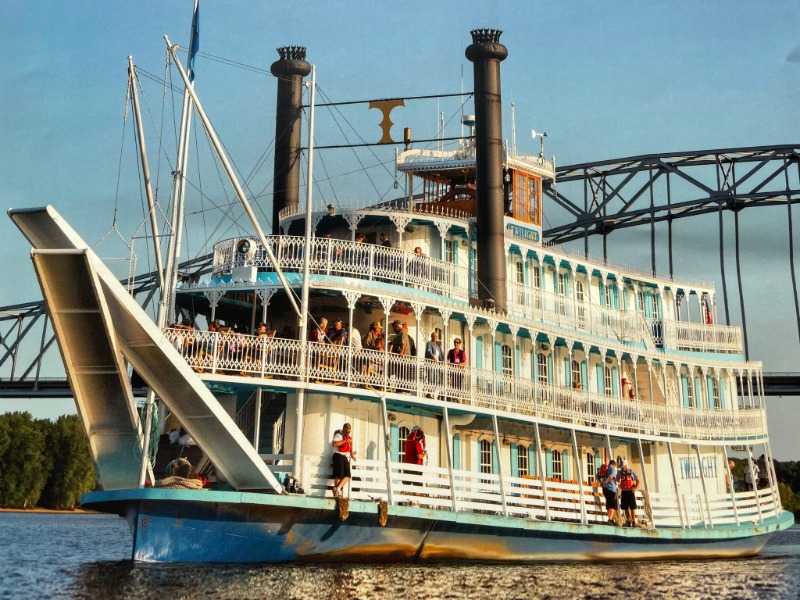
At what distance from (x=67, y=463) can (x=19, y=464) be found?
3990 millimetres

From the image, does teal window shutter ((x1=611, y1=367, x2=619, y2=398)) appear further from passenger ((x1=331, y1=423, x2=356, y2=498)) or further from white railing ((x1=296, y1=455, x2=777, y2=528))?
passenger ((x1=331, y1=423, x2=356, y2=498))

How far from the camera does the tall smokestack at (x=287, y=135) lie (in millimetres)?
32062

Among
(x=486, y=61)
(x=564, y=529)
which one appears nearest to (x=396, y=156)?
(x=486, y=61)

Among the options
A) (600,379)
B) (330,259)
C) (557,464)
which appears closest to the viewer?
(330,259)

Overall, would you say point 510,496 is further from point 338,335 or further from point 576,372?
point 576,372

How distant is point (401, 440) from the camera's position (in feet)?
80.8

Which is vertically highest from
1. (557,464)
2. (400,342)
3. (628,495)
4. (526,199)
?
(526,199)

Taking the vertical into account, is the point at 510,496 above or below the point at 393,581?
above

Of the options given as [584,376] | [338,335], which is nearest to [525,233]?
[584,376]

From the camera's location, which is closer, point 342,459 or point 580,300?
point 342,459

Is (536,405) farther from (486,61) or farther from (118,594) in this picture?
(118,594)

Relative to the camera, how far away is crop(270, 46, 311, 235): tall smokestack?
1262 inches

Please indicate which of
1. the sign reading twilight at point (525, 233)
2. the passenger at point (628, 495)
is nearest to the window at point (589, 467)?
the passenger at point (628, 495)

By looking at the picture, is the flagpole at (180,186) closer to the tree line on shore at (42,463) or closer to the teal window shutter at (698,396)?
the teal window shutter at (698,396)
